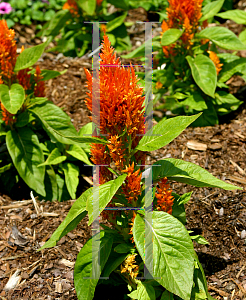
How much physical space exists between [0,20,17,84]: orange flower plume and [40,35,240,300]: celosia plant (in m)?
1.50

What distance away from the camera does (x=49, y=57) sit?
213 inches

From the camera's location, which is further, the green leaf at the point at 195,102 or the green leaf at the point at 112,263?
the green leaf at the point at 195,102

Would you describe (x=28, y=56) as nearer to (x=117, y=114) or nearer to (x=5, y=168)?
(x=5, y=168)

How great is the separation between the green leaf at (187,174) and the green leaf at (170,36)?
1.67m

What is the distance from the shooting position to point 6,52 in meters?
3.08

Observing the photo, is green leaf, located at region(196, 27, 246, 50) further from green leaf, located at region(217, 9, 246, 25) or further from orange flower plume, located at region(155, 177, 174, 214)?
orange flower plume, located at region(155, 177, 174, 214)

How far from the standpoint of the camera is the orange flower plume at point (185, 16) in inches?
137

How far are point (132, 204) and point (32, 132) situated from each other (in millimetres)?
1654

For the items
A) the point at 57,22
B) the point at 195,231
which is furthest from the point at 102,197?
the point at 57,22

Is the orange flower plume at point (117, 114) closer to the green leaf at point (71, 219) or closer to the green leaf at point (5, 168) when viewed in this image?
the green leaf at point (71, 219)

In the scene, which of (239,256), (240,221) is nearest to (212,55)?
(240,221)

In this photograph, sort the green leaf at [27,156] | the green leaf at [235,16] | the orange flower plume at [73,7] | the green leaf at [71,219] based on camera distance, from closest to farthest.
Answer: the green leaf at [71,219]
the green leaf at [27,156]
the green leaf at [235,16]
the orange flower plume at [73,7]

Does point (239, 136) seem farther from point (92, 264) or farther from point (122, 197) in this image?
point (92, 264)

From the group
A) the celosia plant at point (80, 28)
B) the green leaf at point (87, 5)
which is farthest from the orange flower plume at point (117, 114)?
the celosia plant at point (80, 28)
